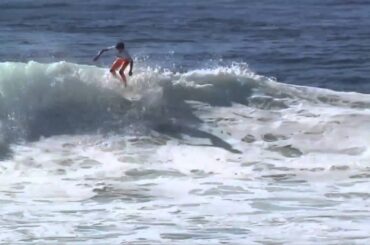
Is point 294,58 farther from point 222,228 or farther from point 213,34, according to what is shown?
point 222,228

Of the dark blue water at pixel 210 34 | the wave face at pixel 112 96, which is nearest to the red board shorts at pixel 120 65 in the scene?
the wave face at pixel 112 96

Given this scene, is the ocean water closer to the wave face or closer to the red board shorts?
the wave face

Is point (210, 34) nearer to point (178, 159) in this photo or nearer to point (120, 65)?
point (120, 65)

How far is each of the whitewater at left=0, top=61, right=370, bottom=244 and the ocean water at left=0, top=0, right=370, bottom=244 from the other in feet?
0.08

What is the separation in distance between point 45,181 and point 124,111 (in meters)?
3.40

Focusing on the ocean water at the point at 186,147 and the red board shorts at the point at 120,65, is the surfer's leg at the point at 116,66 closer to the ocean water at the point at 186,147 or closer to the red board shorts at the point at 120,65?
the red board shorts at the point at 120,65

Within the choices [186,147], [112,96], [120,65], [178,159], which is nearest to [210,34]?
[120,65]

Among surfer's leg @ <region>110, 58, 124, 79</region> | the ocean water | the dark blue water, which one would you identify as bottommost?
the dark blue water

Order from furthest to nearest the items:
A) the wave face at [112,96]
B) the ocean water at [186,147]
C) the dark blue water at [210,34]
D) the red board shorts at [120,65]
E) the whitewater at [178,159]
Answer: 1. the dark blue water at [210,34]
2. the red board shorts at [120,65]
3. the wave face at [112,96]
4. the ocean water at [186,147]
5. the whitewater at [178,159]

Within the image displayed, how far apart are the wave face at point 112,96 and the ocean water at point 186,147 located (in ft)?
0.07

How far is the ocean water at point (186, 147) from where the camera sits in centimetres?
1398

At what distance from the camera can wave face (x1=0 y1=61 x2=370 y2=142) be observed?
1889 cm

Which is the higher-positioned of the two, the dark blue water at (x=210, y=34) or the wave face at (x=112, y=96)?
the wave face at (x=112, y=96)

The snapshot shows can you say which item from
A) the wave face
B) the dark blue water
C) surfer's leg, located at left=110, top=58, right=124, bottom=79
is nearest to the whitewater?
the wave face
